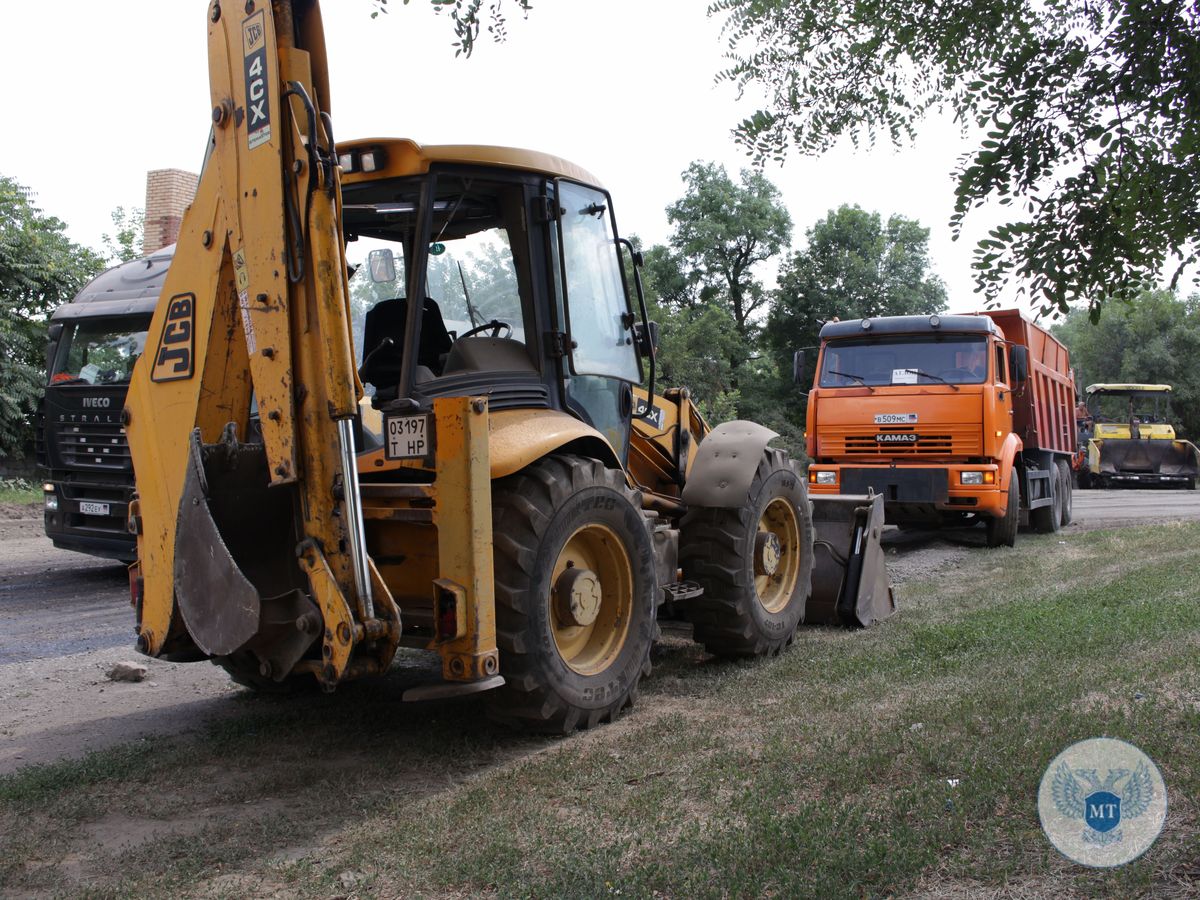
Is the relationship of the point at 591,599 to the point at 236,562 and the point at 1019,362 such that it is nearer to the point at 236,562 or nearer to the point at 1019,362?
the point at 236,562

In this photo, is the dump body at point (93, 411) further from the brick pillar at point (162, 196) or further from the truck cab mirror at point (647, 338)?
the brick pillar at point (162, 196)

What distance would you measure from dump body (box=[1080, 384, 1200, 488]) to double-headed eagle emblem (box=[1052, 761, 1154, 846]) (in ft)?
88.7

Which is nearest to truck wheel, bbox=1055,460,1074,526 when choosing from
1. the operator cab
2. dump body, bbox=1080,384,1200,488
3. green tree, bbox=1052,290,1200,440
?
the operator cab

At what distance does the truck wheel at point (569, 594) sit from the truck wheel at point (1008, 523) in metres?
8.48

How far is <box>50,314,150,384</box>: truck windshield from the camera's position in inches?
425

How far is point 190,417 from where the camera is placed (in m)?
4.58

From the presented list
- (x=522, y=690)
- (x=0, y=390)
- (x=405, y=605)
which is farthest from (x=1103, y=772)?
(x=0, y=390)

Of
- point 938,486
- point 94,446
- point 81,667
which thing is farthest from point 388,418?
point 938,486

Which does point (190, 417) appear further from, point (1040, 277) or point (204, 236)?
point (1040, 277)

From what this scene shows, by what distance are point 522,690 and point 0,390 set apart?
17.8m

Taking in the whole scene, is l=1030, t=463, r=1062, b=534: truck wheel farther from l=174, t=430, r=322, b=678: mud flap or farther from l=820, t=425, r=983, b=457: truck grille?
l=174, t=430, r=322, b=678: mud flap

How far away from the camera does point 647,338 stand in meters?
6.36

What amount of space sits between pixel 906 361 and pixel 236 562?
973cm

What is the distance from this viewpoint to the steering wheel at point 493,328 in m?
5.64
